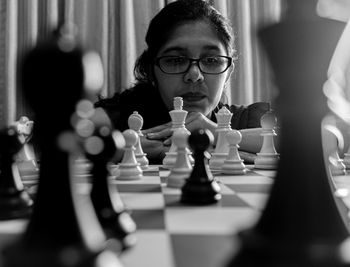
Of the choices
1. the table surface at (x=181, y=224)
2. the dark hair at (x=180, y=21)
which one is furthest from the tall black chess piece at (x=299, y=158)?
the dark hair at (x=180, y=21)

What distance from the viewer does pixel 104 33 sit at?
2.72 meters

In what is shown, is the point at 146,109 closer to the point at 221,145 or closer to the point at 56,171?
the point at 221,145

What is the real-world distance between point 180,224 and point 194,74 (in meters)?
1.29

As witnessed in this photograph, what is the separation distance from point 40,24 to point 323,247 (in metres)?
2.88

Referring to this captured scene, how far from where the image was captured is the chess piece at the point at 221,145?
4.05 feet

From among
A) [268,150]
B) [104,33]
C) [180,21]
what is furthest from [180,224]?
[104,33]

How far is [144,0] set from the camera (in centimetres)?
282

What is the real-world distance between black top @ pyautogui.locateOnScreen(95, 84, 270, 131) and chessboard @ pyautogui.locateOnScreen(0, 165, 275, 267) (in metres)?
1.11

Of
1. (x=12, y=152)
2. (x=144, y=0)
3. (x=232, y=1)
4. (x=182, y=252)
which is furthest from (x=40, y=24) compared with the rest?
(x=182, y=252)

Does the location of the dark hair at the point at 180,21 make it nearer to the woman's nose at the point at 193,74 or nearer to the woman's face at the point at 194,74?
the woman's face at the point at 194,74

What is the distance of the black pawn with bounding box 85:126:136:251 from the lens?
415mm

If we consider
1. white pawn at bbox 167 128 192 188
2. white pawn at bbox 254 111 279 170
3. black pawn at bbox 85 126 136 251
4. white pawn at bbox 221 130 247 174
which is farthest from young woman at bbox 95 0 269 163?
black pawn at bbox 85 126 136 251

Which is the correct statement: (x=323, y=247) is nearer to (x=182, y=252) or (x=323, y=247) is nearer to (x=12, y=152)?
(x=182, y=252)

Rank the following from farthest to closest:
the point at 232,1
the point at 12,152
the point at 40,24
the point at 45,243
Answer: the point at 232,1 → the point at 40,24 → the point at 12,152 → the point at 45,243
